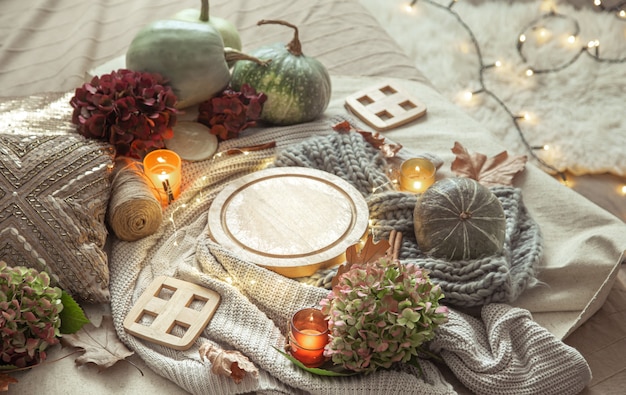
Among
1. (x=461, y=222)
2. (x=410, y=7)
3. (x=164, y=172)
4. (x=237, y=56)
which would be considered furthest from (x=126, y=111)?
(x=410, y=7)

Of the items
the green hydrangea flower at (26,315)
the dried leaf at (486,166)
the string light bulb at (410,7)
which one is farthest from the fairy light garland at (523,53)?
the green hydrangea flower at (26,315)

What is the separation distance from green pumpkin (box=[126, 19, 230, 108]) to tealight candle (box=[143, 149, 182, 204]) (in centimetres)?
15

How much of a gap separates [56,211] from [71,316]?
16cm

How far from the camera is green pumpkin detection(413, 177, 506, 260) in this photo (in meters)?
1.17

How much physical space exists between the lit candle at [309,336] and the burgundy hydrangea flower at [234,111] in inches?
20.4

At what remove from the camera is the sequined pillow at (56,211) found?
1.10 meters

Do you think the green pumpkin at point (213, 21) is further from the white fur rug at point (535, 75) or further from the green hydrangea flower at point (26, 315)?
the white fur rug at point (535, 75)

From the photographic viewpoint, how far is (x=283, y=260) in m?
1.18

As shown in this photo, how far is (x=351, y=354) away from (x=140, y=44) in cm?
77

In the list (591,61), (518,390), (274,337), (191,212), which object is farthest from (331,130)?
(591,61)

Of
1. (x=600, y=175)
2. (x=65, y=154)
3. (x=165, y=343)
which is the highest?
(x=65, y=154)

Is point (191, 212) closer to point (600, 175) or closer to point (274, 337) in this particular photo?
point (274, 337)

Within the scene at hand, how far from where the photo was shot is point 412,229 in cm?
126

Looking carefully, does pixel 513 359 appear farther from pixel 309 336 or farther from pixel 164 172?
pixel 164 172
